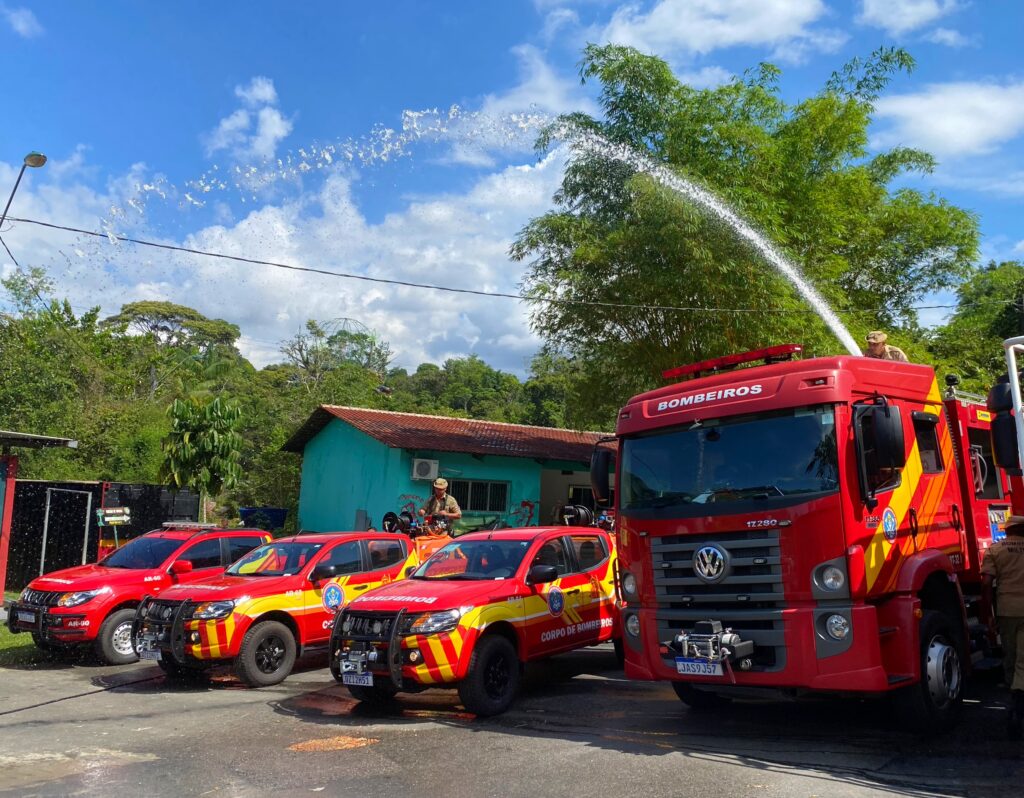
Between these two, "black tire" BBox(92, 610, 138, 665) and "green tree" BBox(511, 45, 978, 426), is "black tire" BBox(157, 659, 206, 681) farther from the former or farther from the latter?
"green tree" BBox(511, 45, 978, 426)

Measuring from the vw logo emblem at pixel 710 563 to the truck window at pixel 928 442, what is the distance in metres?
1.96

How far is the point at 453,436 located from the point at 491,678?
1665 centimetres

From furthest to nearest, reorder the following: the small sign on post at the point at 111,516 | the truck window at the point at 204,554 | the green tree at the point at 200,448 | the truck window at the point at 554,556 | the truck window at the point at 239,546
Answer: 1. the green tree at the point at 200,448
2. the small sign on post at the point at 111,516
3. the truck window at the point at 239,546
4. the truck window at the point at 204,554
5. the truck window at the point at 554,556

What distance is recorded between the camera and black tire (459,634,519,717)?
7.94 m

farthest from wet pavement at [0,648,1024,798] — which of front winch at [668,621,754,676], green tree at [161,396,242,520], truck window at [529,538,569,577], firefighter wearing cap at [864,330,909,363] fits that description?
green tree at [161,396,242,520]

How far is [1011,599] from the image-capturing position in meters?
6.93

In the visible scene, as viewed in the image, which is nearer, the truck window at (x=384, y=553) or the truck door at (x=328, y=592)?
the truck door at (x=328, y=592)

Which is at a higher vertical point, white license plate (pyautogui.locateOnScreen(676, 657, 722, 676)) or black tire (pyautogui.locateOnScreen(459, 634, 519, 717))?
white license plate (pyautogui.locateOnScreen(676, 657, 722, 676))

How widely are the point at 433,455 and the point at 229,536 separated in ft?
35.0

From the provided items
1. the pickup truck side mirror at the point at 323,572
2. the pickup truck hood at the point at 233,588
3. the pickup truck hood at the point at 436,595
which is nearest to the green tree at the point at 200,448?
the pickup truck hood at the point at 233,588

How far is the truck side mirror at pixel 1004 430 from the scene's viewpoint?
21.0ft

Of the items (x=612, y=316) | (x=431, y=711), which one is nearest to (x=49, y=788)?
(x=431, y=711)

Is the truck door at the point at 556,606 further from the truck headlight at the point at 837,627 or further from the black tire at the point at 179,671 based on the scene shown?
the black tire at the point at 179,671

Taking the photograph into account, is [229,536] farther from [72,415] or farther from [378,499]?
[72,415]
